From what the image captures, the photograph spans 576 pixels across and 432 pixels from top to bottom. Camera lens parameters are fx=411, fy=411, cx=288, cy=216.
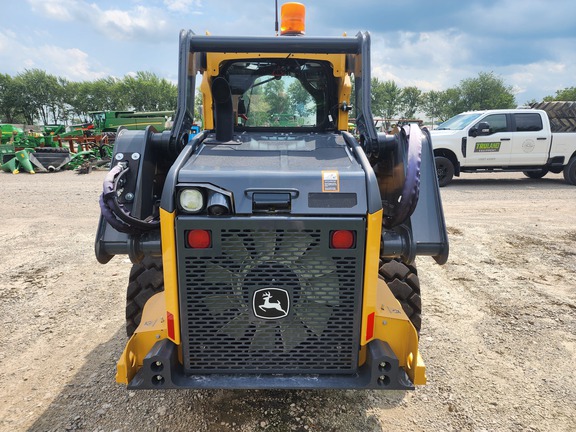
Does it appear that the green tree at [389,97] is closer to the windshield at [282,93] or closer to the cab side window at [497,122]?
the cab side window at [497,122]

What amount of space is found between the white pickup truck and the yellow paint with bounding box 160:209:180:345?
9494 mm

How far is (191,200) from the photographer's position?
80.2 inches

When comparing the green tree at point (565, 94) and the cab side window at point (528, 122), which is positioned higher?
the green tree at point (565, 94)

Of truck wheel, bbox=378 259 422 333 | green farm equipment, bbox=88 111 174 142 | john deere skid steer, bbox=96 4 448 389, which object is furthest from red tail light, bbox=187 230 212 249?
green farm equipment, bbox=88 111 174 142

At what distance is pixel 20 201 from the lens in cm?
938

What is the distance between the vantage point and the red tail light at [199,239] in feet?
6.79

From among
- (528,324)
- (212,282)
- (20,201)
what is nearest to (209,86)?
(212,282)

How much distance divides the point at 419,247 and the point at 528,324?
2155 mm

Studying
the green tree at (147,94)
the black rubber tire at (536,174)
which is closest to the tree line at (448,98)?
the green tree at (147,94)

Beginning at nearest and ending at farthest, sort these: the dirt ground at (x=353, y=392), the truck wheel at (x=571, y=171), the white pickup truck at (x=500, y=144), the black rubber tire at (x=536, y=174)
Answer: the dirt ground at (x=353, y=392), the white pickup truck at (x=500, y=144), the truck wheel at (x=571, y=171), the black rubber tire at (x=536, y=174)

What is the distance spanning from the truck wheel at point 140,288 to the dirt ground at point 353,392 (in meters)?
0.46

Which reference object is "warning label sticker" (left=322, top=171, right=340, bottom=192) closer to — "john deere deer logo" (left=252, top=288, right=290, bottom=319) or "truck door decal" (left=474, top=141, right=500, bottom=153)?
"john deere deer logo" (left=252, top=288, right=290, bottom=319)

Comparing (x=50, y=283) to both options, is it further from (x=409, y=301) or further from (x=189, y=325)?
(x=409, y=301)

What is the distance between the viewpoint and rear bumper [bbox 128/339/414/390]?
2.15m
